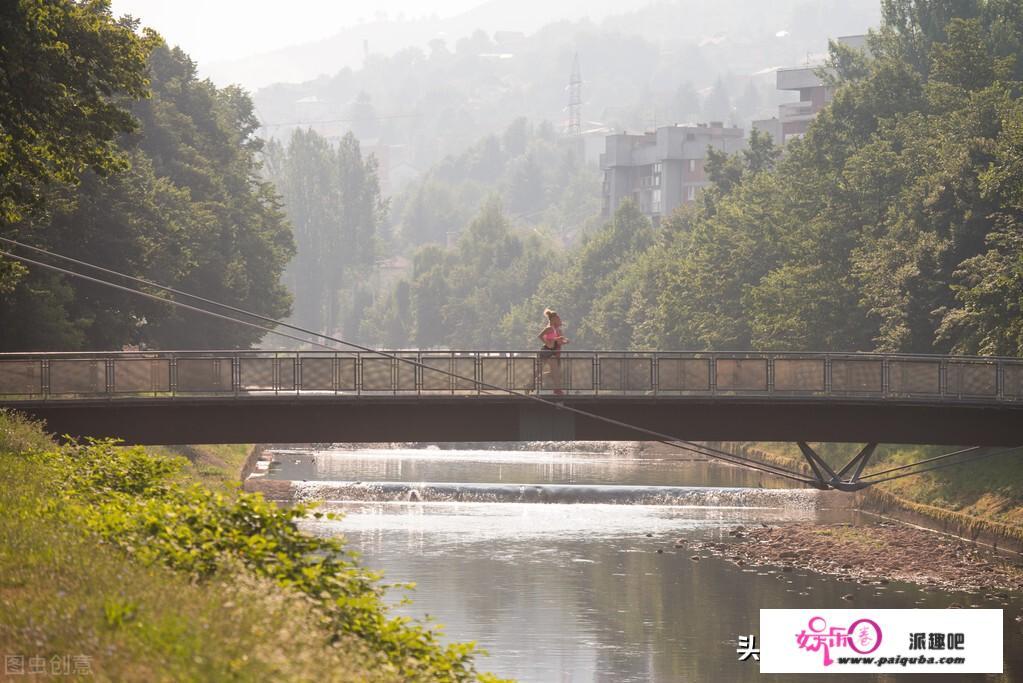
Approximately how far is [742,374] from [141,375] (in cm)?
1674

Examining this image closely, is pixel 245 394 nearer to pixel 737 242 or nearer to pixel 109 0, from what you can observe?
pixel 109 0

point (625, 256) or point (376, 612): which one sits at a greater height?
point (625, 256)

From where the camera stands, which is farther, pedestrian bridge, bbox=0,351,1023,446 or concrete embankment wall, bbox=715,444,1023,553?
concrete embankment wall, bbox=715,444,1023,553

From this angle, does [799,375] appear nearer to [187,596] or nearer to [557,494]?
[557,494]

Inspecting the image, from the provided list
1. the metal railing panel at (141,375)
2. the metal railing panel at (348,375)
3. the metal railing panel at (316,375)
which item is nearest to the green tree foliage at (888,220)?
the metal railing panel at (348,375)

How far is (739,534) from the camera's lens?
2192 inches

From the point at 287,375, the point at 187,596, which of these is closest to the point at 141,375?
the point at 287,375

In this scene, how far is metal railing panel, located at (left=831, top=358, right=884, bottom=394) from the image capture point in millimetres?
42812

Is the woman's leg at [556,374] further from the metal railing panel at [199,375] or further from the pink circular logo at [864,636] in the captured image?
the pink circular logo at [864,636]

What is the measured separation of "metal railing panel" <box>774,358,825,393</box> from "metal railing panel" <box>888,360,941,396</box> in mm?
2048

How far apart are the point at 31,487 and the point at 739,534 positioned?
37651 millimetres

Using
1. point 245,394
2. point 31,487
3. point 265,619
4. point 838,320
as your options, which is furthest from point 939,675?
point 838,320

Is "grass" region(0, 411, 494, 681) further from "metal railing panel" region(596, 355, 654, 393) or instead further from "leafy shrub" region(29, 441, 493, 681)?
"metal railing panel" region(596, 355, 654, 393)

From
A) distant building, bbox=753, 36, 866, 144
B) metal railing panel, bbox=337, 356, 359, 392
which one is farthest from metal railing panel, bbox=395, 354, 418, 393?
distant building, bbox=753, 36, 866, 144
